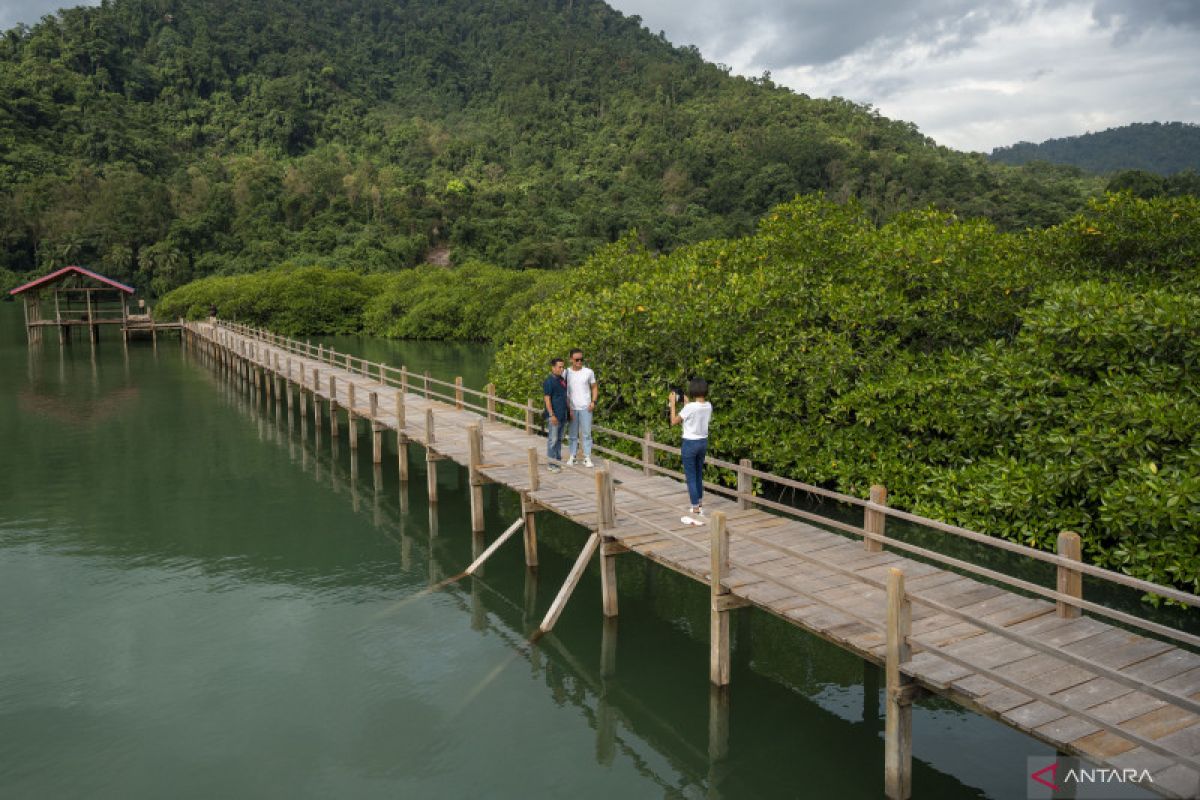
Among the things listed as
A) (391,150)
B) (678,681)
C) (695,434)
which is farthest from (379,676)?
(391,150)

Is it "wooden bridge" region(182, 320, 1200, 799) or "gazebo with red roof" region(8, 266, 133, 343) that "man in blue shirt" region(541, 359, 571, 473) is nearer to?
"wooden bridge" region(182, 320, 1200, 799)

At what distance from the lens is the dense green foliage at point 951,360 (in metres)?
13.1

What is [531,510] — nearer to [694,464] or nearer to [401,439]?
[694,464]

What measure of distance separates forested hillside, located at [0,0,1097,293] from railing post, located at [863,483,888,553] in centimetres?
6524

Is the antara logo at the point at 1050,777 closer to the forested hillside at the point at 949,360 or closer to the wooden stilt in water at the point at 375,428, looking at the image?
the forested hillside at the point at 949,360

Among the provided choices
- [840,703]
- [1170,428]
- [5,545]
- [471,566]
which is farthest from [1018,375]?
[5,545]

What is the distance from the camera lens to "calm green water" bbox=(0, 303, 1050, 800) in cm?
951

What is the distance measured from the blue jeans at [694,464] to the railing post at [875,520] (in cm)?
214

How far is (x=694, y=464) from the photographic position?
1159 centimetres

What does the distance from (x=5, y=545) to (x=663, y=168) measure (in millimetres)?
96411

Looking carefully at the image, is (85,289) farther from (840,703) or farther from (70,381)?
(840,703)

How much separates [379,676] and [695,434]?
518 centimetres

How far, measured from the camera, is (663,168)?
107 meters

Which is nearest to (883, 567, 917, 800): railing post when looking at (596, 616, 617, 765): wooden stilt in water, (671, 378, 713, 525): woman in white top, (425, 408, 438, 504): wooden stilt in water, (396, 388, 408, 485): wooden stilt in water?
(596, 616, 617, 765): wooden stilt in water
